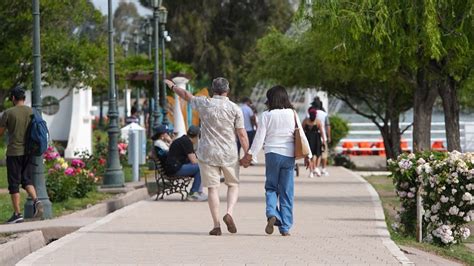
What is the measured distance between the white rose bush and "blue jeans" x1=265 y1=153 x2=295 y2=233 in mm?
1718

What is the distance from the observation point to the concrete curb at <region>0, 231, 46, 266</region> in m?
11.8

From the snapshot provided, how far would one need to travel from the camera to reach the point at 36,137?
1538cm

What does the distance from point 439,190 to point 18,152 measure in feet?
17.6

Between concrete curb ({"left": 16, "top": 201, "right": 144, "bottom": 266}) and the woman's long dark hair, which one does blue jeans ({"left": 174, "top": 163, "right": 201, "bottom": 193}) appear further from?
the woman's long dark hair

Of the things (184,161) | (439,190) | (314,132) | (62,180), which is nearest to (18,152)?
(62,180)

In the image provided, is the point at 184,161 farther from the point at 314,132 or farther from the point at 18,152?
the point at 314,132

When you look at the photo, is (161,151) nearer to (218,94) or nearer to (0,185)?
(0,185)

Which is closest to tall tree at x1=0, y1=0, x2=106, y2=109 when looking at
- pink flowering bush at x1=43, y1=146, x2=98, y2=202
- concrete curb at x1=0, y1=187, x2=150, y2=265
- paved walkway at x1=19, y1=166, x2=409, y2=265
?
pink flowering bush at x1=43, y1=146, x2=98, y2=202

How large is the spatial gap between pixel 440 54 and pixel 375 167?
71.1ft

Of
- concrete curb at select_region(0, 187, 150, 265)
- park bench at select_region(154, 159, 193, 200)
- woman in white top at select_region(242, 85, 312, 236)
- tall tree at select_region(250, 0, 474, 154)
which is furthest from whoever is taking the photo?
park bench at select_region(154, 159, 193, 200)

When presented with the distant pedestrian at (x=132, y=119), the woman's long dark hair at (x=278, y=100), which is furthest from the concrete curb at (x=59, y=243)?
the distant pedestrian at (x=132, y=119)

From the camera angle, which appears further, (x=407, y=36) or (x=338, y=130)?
(x=338, y=130)

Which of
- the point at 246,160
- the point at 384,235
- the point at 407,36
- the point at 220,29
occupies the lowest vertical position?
the point at 384,235

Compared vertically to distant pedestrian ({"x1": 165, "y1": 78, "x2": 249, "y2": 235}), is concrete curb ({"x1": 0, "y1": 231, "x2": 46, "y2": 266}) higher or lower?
lower
